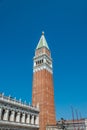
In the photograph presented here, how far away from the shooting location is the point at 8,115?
43.2 meters

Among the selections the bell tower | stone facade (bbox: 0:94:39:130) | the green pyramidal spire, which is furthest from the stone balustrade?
the green pyramidal spire

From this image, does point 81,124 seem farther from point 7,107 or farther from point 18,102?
point 7,107

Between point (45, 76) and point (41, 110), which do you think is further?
point (45, 76)

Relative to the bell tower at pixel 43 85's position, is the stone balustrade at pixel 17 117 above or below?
below

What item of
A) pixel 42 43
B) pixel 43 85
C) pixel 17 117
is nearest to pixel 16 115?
pixel 17 117

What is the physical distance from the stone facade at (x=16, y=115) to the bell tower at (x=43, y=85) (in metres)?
7.31

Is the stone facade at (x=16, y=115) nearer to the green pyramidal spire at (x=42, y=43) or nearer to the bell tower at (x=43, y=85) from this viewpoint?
the bell tower at (x=43, y=85)

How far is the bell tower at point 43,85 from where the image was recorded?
61.6 meters

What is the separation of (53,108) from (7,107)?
90.8 ft

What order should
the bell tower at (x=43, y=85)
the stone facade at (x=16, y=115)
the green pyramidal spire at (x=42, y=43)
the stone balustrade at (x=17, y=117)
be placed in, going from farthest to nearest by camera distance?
the green pyramidal spire at (x=42, y=43)
the bell tower at (x=43, y=85)
the stone balustrade at (x=17, y=117)
the stone facade at (x=16, y=115)

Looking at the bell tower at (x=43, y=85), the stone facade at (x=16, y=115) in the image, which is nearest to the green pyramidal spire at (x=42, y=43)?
the bell tower at (x=43, y=85)

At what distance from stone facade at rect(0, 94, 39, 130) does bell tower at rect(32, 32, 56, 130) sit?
7.31 metres

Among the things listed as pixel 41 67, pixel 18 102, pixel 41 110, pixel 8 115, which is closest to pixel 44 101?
pixel 41 110

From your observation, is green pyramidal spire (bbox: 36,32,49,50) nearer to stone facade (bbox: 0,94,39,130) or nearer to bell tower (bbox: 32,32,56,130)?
bell tower (bbox: 32,32,56,130)
